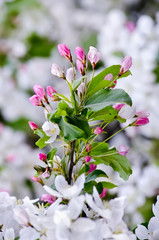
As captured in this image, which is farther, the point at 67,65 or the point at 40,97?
the point at 67,65

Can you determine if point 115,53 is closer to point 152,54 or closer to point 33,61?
point 152,54

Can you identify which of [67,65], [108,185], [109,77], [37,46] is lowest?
[108,185]

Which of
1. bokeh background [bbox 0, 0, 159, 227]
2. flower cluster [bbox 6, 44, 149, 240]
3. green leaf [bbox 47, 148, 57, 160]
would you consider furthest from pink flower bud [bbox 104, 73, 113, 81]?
bokeh background [bbox 0, 0, 159, 227]

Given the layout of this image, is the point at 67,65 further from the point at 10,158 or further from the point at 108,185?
the point at 108,185

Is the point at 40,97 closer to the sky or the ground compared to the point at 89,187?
closer to the sky

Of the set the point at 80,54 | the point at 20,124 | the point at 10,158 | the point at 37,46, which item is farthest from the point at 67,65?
the point at 80,54

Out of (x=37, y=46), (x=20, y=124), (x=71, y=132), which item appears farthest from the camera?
(x=37, y=46)

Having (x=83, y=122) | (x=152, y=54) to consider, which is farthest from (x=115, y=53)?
(x=83, y=122)
